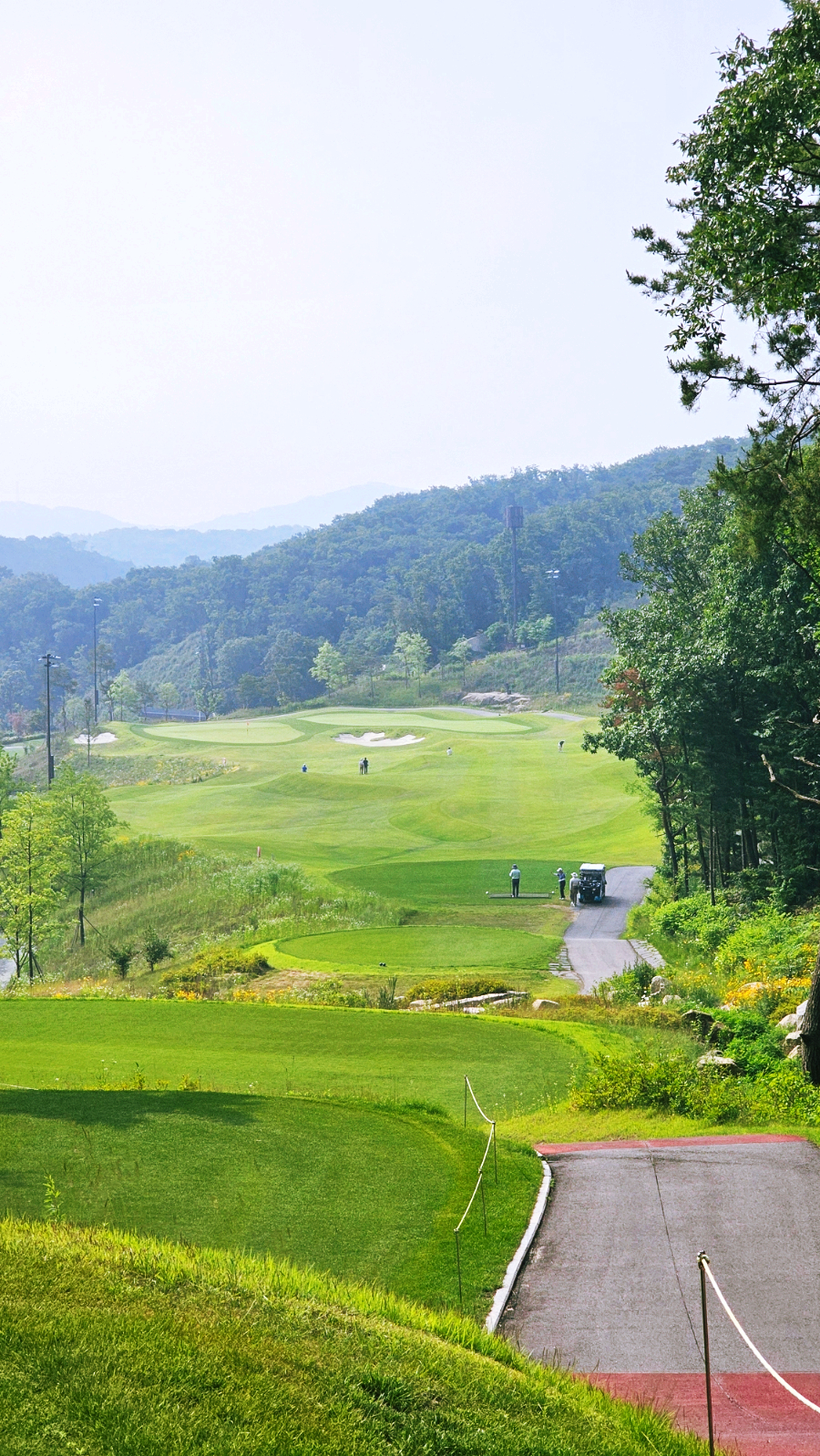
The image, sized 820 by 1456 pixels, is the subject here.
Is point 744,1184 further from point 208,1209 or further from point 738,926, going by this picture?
point 738,926

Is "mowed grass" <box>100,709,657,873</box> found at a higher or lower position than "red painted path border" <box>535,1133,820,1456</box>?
lower

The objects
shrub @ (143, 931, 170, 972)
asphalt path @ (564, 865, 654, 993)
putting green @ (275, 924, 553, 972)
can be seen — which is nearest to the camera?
asphalt path @ (564, 865, 654, 993)

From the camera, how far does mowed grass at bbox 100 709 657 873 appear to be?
5434 centimetres

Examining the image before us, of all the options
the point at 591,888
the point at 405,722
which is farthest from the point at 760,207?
the point at 405,722

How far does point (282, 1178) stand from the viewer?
33.6 ft

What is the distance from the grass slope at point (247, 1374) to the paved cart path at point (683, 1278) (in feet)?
3.02

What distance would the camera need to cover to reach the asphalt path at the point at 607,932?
1218 inches

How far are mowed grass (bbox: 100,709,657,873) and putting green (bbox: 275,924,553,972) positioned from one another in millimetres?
8781

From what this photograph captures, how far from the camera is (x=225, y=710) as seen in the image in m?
167

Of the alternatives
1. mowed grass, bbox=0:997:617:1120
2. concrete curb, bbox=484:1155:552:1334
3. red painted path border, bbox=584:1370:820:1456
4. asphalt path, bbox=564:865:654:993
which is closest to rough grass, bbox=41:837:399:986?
asphalt path, bbox=564:865:654:993

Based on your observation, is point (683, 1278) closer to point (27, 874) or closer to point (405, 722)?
point (27, 874)

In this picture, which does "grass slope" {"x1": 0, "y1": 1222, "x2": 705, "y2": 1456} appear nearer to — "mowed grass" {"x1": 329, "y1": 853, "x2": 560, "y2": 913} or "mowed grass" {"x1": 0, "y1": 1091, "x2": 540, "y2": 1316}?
"mowed grass" {"x1": 0, "y1": 1091, "x2": 540, "y2": 1316}

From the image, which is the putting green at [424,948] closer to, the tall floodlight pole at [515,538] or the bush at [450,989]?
the bush at [450,989]

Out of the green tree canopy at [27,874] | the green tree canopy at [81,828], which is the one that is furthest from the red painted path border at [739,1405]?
the green tree canopy at [81,828]
